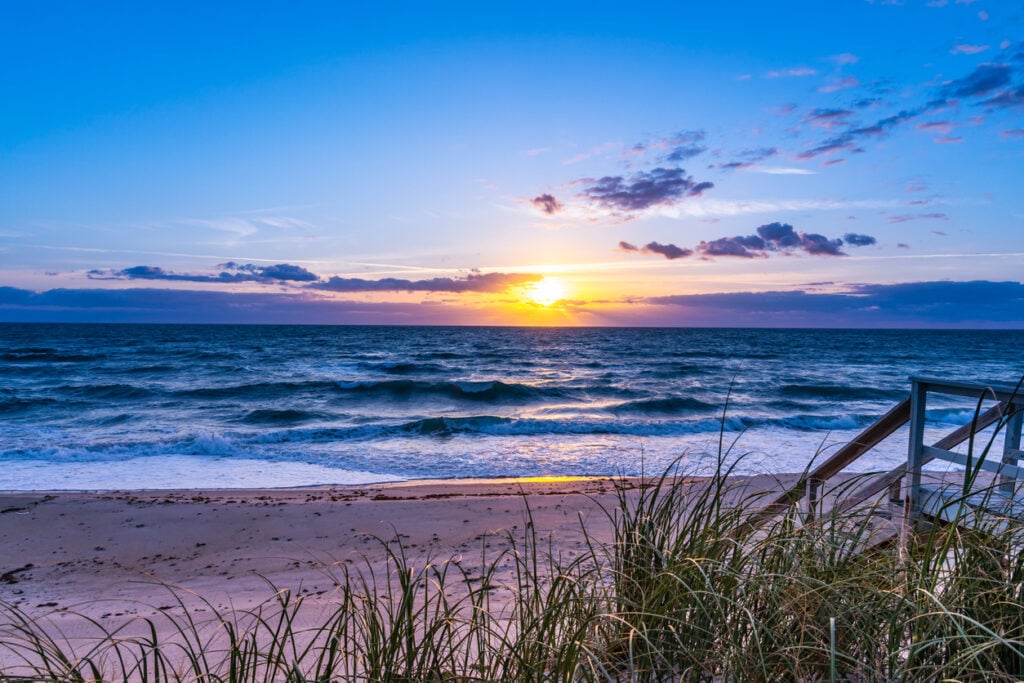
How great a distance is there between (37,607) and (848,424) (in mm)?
20262

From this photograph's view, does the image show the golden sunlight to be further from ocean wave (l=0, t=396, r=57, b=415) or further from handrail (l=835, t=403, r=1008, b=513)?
handrail (l=835, t=403, r=1008, b=513)

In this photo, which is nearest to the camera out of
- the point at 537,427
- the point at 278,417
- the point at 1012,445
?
the point at 1012,445

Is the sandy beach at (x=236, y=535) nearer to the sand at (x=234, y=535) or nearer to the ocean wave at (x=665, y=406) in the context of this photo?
the sand at (x=234, y=535)

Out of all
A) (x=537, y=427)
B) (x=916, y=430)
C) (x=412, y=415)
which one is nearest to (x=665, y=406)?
(x=537, y=427)

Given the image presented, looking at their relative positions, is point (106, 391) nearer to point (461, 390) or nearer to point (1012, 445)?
point (461, 390)

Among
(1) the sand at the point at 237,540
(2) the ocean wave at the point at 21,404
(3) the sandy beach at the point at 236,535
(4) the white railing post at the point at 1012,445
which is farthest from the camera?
(2) the ocean wave at the point at 21,404

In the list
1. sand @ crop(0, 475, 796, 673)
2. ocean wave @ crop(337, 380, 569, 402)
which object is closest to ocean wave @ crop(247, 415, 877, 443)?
sand @ crop(0, 475, 796, 673)

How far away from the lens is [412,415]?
71.2ft

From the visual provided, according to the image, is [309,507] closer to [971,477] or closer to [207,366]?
[971,477]

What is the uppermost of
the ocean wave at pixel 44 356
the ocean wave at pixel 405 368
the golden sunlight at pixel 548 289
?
the golden sunlight at pixel 548 289

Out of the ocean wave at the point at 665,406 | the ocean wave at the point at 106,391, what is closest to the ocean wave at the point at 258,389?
the ocean wave at the point at 106,391

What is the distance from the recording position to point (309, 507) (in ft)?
30.7

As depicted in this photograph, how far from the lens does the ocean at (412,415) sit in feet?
42.4

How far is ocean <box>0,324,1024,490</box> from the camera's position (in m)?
12.9
